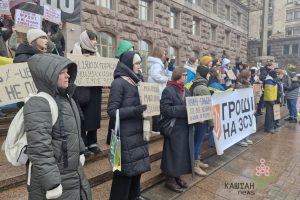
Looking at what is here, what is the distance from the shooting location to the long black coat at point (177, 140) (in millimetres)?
3473

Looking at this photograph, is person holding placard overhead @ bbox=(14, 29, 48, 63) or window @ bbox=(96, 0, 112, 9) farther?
window @ bbox=(96, 0, 112, 9)

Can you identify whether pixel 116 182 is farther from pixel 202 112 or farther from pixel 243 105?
pixel 243 105

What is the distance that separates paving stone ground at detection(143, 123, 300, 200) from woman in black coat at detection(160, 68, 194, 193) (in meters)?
0.47

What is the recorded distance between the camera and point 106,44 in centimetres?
1087

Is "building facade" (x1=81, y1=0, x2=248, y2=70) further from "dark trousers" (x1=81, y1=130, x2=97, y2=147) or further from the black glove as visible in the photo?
the black glove

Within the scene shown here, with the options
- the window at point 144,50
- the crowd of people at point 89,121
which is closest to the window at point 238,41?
the window at point 144,50

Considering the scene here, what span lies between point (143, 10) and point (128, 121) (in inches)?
446

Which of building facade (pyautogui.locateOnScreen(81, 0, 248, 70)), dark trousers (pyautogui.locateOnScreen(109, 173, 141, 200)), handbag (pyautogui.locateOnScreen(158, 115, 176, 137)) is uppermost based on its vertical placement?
building facade (pyautogui.locateOnScreen(81, 0, 248, 70))

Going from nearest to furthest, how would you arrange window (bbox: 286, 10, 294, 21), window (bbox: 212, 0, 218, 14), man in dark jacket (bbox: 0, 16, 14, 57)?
1. man in dark jacket (bbox: 0, 16, 14, 57)
2. window (bbox: 212, 0, 218, 14)
3. window (bbox: 286, 10, 294, 21)

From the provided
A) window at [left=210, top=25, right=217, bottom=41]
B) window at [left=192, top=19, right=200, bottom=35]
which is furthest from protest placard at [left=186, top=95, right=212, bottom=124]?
window at [left=210, top=25, right=217, bottom=41]

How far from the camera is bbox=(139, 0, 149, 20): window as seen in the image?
496 inches

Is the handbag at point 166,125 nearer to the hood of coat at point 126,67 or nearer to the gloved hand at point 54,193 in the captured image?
the hood of coat at point 126,67

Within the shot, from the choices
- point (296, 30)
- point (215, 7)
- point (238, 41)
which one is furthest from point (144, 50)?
point (296, 30)

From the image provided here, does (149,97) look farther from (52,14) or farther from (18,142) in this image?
(52,14)
